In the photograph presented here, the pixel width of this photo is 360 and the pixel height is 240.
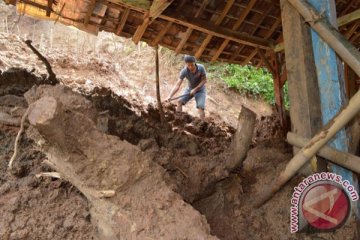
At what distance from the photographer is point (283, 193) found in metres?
2.50

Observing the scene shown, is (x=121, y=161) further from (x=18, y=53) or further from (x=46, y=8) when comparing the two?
(x=18, y=53)

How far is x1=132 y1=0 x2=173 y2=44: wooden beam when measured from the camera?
347cm

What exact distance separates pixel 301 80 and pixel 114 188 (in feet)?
4.44

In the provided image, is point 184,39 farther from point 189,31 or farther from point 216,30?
point 216,30

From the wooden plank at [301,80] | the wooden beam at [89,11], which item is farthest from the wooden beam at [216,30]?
the wooden plank at [301,80]

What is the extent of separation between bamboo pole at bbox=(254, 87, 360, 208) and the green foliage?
9282 millimetres

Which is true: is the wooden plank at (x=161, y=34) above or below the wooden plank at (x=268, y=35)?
below

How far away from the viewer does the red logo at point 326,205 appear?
213 cm

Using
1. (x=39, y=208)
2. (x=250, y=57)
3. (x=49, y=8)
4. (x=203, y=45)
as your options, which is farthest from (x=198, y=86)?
(x=39, y=208)

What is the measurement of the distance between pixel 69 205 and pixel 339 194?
1.55m

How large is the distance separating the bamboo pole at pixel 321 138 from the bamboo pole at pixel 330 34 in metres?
0.20

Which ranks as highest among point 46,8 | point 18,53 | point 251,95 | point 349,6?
point 349,6

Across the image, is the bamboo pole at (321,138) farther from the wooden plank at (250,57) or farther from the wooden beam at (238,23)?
the wooden plank at (250,57)

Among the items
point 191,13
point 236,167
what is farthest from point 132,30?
point 236,167
